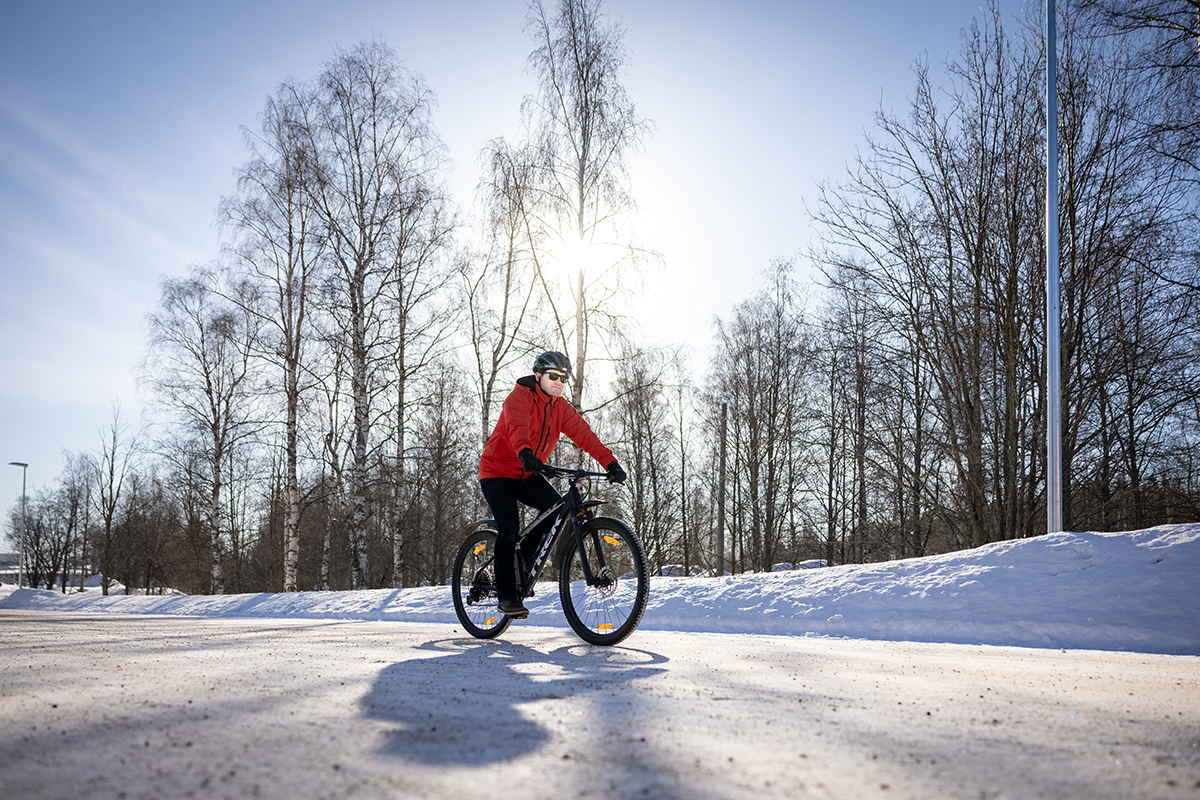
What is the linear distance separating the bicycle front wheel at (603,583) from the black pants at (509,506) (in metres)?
0.42

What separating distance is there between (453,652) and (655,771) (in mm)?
2931

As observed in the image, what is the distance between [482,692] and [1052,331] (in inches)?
362

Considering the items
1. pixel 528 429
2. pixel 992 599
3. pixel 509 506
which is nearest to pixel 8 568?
pixel 509 506

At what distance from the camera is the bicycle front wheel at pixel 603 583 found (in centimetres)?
485

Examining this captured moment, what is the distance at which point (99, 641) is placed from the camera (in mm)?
5672

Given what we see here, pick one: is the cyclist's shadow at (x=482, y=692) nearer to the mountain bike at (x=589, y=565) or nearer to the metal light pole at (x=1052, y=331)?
the mountain bike at (x=589, y=565)

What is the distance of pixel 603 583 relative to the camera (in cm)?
497

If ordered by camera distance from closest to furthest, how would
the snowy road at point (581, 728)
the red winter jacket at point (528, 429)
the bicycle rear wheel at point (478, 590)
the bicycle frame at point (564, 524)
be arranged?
1. the snowy road at point (581, 728)
2. the bicycle frame at point (564, 524)
3. the red winter jacket at point (528, 429)
4. the bicycle rear wheel at point (478, 590)

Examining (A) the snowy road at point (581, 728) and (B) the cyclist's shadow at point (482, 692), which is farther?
(B) the cyclist's shadow at point (482, 692)

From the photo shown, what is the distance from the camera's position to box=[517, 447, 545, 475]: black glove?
488 centimetres

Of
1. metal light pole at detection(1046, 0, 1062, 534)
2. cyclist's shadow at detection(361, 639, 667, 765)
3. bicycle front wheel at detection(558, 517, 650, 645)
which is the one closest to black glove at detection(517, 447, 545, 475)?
bicycle front wheel at detection(558, 517, 650, 645)

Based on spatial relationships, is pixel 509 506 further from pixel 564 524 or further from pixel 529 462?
pixel 529 462

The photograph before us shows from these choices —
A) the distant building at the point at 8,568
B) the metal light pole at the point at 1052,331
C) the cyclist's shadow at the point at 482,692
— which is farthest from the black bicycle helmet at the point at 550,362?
the distant building at the point at 8,568

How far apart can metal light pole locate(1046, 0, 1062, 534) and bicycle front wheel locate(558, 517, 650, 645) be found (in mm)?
6094
